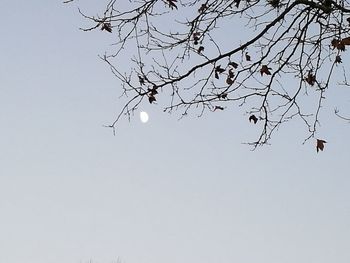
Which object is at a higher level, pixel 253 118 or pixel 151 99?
pixel 253 118

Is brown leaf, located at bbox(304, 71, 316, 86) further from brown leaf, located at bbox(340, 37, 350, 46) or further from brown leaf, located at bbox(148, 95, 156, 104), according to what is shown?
brown leaf, located at bbox(148, 95, 156, 104)

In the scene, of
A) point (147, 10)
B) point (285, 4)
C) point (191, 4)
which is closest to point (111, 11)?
point (147, 10)

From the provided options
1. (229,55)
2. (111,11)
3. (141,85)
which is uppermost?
(111,11)

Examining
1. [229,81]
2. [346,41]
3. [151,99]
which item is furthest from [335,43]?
[151,99]

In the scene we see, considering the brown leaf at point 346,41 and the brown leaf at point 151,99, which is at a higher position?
the brown leaf at point 346,41

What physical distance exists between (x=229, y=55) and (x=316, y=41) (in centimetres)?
86

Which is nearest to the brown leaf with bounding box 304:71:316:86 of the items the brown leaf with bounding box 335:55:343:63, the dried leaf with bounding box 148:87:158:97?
the brown leaf with bounding box 335:55:343:63

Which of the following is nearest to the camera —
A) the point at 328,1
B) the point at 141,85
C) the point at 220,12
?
the point at 328,1

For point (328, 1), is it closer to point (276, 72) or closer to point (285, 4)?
point (285, 4)

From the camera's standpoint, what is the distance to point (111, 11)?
4566mm

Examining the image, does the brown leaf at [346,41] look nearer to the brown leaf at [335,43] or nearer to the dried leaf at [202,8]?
the brown leaf at [335,43]

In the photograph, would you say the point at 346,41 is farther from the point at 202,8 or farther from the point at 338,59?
the point at 202,8

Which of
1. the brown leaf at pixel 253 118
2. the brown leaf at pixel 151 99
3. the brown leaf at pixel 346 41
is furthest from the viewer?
the brown leaf at pixel 253 118

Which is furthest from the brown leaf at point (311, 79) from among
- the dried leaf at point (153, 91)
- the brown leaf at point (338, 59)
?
the dried leaf at point (153, 91)
